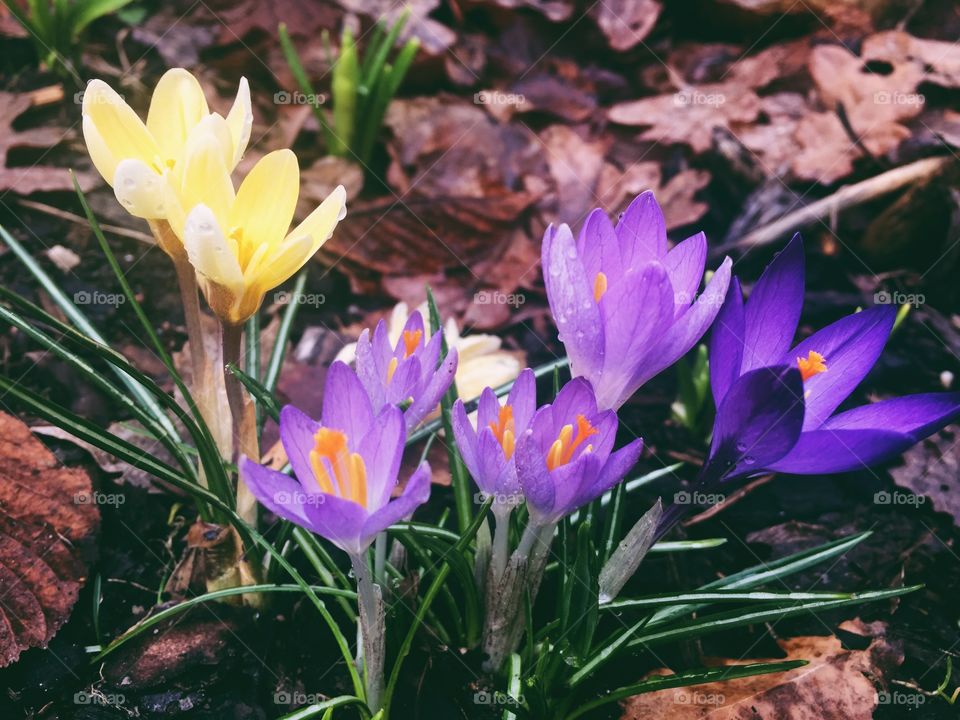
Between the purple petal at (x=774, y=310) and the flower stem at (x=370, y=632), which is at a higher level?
the purple petal at (x=774, y=310)

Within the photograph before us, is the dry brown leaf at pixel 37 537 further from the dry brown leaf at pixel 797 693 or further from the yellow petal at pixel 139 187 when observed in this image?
the dry brown leaf at pixel 797 693

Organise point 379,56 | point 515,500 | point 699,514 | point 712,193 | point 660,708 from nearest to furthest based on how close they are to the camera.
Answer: point 515,500 → point 660,708 → point 699,514 → point 379,56 → point 712,193

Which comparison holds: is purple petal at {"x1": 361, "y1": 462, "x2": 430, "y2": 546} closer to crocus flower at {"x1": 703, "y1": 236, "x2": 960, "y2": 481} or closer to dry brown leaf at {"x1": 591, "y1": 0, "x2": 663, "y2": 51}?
crocus flower at {"x1": 703, "y1": 236, "x2": 960, "y2": 481}

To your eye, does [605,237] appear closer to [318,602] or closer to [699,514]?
[318,602]

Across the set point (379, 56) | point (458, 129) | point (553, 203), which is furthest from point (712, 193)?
point (379, 56)

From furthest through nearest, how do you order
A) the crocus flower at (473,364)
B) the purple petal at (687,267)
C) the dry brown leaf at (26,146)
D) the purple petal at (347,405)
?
the dry brown leaf at (26,146) < the crocus flower at (473,364) < the purple petal at (687,267) < the purple petal at (347,405)

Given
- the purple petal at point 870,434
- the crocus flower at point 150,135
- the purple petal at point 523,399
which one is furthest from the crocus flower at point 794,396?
the crocus flower at point 150,135

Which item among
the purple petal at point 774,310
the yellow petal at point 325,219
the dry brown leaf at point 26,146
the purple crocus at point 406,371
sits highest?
the yellow petal at point 325,219
